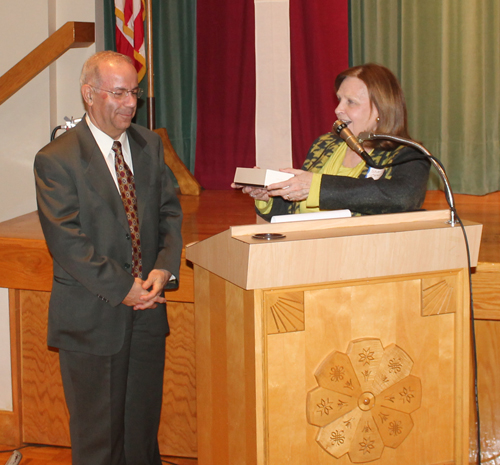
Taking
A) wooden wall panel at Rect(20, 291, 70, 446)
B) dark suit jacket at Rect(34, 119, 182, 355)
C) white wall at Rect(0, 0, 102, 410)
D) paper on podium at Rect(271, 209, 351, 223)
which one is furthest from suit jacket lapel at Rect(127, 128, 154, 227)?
white wall at Rect(0, 0, 102, 410)

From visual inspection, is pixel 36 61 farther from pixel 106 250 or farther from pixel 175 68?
pixel 106 250

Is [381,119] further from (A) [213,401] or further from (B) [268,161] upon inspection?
(B) [268,161]

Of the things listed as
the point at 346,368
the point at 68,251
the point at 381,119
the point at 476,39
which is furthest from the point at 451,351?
the point at 476,39

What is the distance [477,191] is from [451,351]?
3.18 meters

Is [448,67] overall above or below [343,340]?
above

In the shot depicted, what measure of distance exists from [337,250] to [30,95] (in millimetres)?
3097

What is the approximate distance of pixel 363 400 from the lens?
1.55m

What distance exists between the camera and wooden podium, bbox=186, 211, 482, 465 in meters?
1.47

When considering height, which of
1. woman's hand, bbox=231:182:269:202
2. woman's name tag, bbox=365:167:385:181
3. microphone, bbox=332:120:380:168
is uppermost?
microphone, bbox=332:120:380:168

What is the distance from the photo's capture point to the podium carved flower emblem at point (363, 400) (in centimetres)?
152

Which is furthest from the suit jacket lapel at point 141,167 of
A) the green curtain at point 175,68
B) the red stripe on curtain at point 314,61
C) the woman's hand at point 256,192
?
the green curtain at point 175,68

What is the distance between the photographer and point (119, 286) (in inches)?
75.4

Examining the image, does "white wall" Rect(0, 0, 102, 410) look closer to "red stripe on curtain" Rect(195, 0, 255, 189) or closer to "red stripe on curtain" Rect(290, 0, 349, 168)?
"red stripe on curtain" Rect(195, 0, 255, 189)

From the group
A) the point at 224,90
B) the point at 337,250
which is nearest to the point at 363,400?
the point at 337,250
